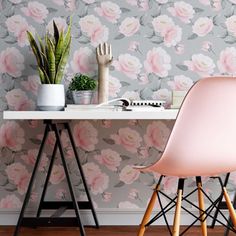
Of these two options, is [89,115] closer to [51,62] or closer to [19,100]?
[51,62]

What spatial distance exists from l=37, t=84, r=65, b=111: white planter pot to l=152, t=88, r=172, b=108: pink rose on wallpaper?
619 millimetres

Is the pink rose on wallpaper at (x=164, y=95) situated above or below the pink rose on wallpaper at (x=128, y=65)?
below

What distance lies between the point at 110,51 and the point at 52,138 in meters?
0.65

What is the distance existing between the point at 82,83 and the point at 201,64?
29.8 inches

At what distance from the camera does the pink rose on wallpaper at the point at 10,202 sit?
333 centimetres

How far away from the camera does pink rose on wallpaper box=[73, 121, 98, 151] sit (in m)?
3.33

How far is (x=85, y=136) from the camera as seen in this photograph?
10.9 feet

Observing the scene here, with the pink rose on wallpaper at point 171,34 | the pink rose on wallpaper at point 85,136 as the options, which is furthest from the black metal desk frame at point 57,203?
the pink rose on wallpaper at point 171,34

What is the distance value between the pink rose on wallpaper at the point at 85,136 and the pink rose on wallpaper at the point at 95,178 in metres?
0.11

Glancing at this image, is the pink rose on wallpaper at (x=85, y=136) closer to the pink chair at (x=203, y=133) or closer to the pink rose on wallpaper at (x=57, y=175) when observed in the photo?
the pink rose on wallpaper at (x=57, y=175)

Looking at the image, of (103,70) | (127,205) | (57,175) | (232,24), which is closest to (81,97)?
(103,70)

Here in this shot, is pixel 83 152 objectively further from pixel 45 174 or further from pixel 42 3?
pixel 42 3

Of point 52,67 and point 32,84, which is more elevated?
point 52,67

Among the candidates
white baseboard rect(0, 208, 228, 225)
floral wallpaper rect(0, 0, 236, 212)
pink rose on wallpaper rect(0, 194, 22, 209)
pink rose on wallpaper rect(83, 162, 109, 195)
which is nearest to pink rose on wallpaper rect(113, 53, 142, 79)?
floral wallpaper rect(0, 0, 236, 212)
